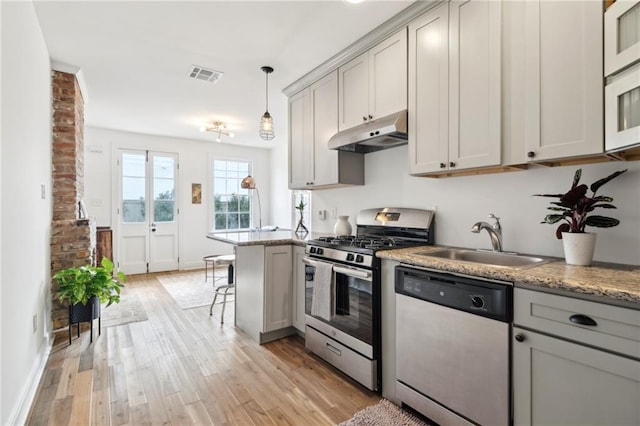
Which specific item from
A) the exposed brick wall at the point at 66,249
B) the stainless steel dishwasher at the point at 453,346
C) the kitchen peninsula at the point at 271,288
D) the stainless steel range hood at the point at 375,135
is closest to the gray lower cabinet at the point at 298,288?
the kitchen peninsula at the point at 271,288

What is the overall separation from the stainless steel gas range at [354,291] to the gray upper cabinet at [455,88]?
22.0 inches

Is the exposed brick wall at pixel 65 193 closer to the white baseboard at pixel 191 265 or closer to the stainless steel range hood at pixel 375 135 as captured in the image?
the stainless steel range hood at pixel 375 135

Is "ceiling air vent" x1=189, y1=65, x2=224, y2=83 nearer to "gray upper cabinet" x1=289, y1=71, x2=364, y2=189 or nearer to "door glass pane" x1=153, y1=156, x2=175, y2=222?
"gray upper cabinet" x1=289, y1=71, x2=364, y2=189

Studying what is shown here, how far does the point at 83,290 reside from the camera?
9.27 ft

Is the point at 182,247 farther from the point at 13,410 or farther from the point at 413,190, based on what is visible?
the point at 413,190

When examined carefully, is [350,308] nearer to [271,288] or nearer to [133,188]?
[271,288]

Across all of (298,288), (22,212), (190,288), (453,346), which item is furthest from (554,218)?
(190,288)

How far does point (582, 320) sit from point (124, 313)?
4.24m

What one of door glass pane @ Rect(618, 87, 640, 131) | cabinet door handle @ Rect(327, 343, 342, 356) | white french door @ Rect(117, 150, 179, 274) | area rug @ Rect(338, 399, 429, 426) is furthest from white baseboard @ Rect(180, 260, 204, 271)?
door glass pane @ Rect(618, 87, 640, 131)

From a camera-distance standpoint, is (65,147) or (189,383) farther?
(65,147)

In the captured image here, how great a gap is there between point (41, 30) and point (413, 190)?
329 cm

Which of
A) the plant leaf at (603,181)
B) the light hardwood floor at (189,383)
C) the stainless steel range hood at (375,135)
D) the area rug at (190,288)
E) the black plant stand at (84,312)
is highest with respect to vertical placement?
the stainless steel range hood at (375,135)

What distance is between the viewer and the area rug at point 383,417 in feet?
5.88

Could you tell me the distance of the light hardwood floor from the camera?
1.88 metres
